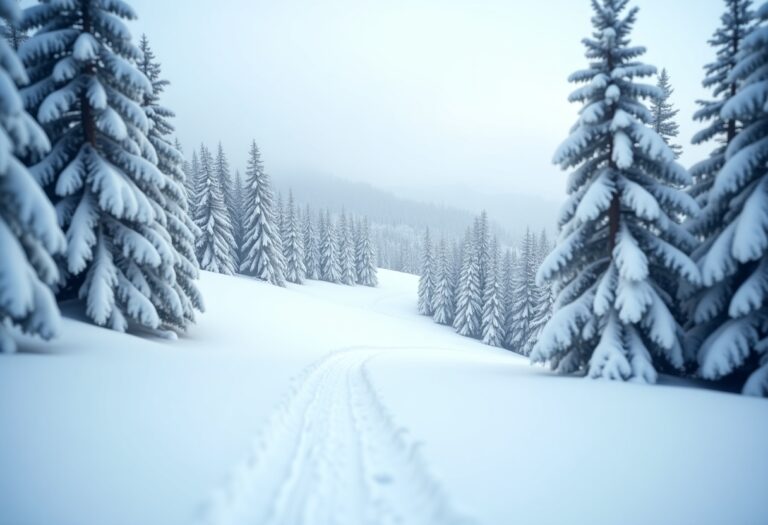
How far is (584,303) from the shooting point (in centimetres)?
1080

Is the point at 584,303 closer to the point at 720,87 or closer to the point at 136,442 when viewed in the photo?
the point at 720,87

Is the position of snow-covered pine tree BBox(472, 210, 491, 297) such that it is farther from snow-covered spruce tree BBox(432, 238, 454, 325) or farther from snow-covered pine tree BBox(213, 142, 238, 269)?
Result: snow-covered pine tree BBox(213, 142, 238, 269)

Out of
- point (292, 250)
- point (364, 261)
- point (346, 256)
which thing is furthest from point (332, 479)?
point (364, 261)

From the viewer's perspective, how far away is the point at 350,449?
17.7 ft

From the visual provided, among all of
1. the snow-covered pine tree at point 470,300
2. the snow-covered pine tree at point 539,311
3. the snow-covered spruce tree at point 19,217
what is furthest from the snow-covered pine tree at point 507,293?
the snow-covered spruce tree at point 19,217

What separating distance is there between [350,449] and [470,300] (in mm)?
44574

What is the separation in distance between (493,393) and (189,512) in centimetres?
680

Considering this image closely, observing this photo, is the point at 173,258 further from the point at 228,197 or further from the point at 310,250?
the point at 310,250

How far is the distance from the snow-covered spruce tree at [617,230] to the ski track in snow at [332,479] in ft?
23.4

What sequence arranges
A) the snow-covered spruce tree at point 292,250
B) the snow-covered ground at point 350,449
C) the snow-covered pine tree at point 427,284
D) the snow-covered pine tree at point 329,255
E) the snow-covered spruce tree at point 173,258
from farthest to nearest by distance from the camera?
the snow-covered pine tree at point 329,255 → the snow-covered pine tree at point 427,284 → the snow-covered spruce tree at point 292,250 → the snow-covered spruce tree at point 173,258 → the snow-covered ground at point 350,449

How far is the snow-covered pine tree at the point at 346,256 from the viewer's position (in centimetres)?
7175

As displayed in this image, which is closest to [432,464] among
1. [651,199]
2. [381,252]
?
[651,199]

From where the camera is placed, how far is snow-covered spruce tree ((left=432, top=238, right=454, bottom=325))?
5447cm

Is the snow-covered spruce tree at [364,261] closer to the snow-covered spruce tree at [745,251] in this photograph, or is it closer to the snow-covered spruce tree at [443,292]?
the snow-covered spruce tree at [443,292]
